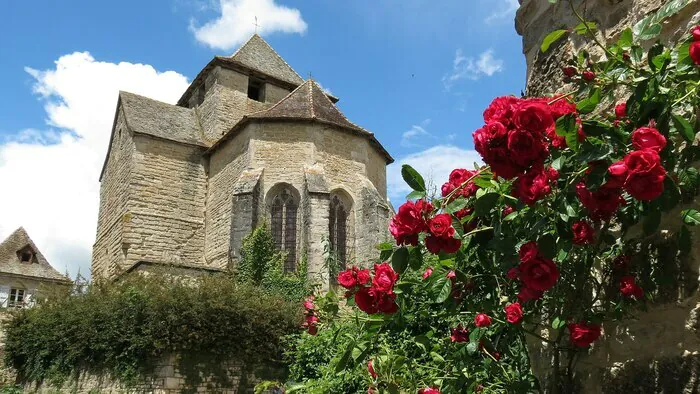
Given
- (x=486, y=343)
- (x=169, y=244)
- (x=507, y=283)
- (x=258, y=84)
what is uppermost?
(x=258, y=84)

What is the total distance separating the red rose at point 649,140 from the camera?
1.48m

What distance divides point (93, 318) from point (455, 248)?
40.6 ft

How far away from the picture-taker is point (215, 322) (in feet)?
38.9

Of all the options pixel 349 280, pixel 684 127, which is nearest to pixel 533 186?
pixel 684 127

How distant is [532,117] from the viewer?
1.56 m

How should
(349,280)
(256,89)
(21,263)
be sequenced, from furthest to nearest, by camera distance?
1. (21,263)
2. (256,89)
3. (349,280)

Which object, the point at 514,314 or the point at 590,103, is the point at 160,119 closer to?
the point at 514,314

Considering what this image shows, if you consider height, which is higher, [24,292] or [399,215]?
[24,292]

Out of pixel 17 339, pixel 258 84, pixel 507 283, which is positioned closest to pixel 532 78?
pixel 507 283

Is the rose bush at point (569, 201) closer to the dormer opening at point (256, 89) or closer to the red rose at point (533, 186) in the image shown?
the red rose at point (533, 186)

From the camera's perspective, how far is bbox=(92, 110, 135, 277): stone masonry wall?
19453 millimetres

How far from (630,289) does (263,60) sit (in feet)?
76.8

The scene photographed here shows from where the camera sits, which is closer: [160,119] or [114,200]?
[114,200]

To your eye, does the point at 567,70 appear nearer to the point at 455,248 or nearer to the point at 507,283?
the point at 455,248
